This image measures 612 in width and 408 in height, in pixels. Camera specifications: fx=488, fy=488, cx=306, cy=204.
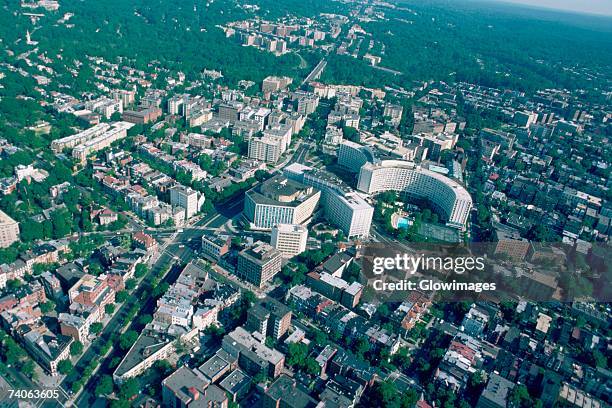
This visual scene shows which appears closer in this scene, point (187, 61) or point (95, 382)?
point (95, 382)

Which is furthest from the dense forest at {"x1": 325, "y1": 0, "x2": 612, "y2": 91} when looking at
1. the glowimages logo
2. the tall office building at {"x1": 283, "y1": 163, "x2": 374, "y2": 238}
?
the glowimages logo

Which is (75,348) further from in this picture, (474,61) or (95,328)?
(474,61)

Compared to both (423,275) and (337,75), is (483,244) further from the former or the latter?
(337,75)

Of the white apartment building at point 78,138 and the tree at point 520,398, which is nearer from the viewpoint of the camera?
the tree at point 520,398

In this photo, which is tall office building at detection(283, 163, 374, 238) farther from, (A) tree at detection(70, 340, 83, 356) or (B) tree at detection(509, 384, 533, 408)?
(A) tree at detection(70, 340, 83, 356)

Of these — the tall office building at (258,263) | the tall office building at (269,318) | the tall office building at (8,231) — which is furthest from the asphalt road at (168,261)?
the tall office building at (8,231)

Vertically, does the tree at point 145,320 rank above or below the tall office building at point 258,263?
below

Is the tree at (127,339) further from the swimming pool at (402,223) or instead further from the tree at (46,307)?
the swimming pool at (402,223)

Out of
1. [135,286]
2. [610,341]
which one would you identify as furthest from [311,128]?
[610,341]
